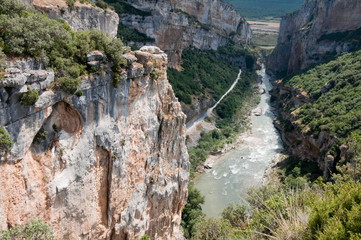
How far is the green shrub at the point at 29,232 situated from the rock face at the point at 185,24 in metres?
42.8

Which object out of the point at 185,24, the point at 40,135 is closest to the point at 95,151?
the point at 40,135

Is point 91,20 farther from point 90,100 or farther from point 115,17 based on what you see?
point 90,100

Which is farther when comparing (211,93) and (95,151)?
(211,93)

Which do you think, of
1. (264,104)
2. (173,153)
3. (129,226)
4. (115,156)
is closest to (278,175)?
(173,153)

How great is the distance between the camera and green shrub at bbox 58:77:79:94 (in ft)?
31.6

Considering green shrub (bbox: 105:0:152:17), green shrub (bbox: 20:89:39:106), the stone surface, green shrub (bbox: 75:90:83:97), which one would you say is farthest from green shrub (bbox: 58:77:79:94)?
the stone surface

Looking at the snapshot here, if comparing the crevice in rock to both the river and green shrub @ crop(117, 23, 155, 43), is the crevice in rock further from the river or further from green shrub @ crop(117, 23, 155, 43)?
green shrub @ crop(117, 23, 155, 43)

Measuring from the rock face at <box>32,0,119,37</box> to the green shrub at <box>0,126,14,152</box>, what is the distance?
17458 mm

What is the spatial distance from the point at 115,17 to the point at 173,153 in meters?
21.2

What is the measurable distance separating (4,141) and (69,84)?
3.05m

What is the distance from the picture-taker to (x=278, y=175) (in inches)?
1227

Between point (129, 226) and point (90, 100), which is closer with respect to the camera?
point (90, 100)

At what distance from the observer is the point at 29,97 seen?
27.6 feet

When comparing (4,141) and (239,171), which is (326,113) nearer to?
(239,171)
